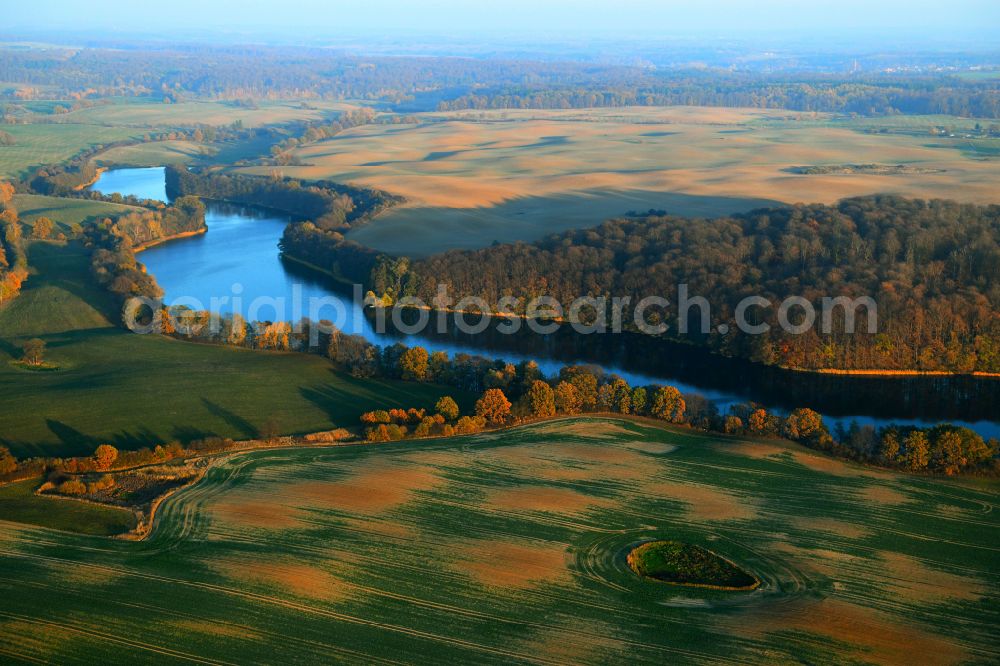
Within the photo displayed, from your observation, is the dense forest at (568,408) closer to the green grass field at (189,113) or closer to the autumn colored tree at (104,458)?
the autumn colored tree at (104,458)

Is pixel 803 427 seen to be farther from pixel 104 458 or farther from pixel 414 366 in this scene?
pixel 104 458

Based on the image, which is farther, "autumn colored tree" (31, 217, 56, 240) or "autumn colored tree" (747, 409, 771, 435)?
"autumn colored tree" (31, 217, 56, 240)

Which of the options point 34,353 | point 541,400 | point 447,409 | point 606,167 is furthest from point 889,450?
point 606,167

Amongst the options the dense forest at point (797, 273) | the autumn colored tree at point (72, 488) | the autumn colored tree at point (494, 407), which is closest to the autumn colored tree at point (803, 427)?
the dense forest at point (797, 273)

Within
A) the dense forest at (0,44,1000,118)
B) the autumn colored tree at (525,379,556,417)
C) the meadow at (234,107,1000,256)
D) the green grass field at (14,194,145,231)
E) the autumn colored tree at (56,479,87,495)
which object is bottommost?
the autumn colored tree at (56,479,87,495)

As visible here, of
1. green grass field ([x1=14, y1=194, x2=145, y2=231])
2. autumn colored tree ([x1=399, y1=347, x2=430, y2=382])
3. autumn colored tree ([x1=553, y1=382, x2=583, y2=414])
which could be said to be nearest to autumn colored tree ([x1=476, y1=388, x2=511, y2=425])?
autumn colored tree ([x1=553, y1=382, x2=583, y2=414])

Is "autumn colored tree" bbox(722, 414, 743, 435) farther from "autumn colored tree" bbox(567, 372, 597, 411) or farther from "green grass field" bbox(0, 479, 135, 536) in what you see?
"green grass field" bbox(0, 479, 135, 536)

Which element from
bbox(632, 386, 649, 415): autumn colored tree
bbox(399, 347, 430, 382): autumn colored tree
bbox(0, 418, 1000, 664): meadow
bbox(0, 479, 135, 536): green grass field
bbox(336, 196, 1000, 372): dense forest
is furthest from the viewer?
bbox(336, 196, 1000, 372): dense forest

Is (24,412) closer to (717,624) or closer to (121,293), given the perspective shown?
(121,293)

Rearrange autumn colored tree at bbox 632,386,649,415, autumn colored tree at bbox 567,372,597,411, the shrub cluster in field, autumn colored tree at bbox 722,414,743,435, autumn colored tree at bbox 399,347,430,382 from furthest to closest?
1. autumn colored tree at bbox 399,347,430,382
2. autumn colored tree at bbox 567,372,597,411
3. autumn colored tree at bbox 632,386,649,415
4. autumn colored tree at bbox 722,414,743,435
5. the shrub cluster in field
